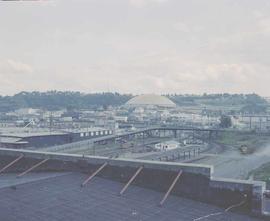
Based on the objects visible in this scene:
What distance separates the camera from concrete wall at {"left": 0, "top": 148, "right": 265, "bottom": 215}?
41.0ft

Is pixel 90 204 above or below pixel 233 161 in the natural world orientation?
above

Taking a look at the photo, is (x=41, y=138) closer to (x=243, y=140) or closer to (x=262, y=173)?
(x=262, y=173)

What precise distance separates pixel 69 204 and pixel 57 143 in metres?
57.2

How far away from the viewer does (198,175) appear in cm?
1320

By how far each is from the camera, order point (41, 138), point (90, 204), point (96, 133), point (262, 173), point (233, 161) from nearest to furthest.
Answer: point (90, 204), point (262, 173), point (233, 161), point (41, 138), point (96, 133)

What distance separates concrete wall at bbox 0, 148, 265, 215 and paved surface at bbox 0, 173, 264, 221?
313 millimetres

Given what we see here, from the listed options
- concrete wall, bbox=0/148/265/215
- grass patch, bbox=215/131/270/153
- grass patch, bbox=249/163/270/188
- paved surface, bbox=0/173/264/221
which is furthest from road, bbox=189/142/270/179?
paved surface, bbox=0/173/264/221

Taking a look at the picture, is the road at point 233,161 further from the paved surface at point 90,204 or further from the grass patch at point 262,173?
the paved surface at point 90,204

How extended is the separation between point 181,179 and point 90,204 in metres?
3.14

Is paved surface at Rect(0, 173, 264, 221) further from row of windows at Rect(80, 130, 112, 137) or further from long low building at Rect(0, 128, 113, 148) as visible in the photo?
row of windows at Rect(80, 130, 112, 137)

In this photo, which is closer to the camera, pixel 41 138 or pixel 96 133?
pixel 41 138

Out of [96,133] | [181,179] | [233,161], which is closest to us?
[181,179]

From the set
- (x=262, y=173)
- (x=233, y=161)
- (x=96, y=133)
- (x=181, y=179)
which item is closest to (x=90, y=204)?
(x=181, y=179)

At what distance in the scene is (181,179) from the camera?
1355 centimetres
